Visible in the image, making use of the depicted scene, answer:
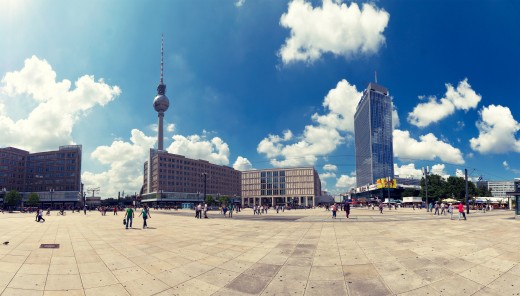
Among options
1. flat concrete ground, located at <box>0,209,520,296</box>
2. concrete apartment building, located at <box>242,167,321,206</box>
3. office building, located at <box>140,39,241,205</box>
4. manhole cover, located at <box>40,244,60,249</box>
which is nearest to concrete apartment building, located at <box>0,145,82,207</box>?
office building, located at <box>140,39,241,205</box>

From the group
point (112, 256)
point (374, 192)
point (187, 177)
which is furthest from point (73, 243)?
point (374, 192)

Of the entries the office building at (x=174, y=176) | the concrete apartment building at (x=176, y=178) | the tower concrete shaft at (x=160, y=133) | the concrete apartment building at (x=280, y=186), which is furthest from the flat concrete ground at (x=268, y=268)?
the tower concrete shaft at (x=160, y=133)

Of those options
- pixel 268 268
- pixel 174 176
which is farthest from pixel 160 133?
pixel 268 268

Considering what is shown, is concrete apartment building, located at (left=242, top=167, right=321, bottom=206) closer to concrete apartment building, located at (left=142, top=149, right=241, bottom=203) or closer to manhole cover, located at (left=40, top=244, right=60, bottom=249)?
concrete apartment building, located at (left=142, top=149, right=241, bottom=203)

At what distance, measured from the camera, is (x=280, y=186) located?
175 m

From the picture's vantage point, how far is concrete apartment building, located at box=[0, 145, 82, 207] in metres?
130

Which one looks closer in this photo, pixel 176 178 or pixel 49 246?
pixel 49 246

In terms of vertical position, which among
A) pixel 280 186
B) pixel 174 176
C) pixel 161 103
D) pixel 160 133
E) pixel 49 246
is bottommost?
pixel 280 186

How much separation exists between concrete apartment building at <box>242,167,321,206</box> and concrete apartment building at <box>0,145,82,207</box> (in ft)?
312

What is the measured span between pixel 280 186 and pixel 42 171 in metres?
125

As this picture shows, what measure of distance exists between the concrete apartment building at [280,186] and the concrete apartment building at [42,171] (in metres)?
95.0

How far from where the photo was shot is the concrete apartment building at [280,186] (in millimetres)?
168250

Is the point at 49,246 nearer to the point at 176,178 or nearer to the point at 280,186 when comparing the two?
the point at 176,178

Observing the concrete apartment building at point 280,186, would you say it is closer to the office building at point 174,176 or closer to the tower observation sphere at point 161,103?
the office building at point 174,176
